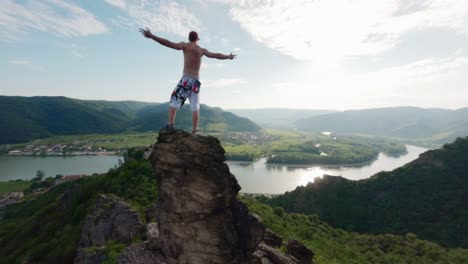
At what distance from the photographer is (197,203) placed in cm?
1169

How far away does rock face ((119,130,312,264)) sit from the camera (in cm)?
1166

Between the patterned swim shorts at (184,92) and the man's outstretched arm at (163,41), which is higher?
the man's outstretched arm at (163,41)

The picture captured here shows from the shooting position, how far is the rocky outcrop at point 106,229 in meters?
18.6

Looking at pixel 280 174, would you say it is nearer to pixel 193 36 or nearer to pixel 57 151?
pixel 193 36

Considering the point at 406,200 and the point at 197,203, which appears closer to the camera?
the point at 197,203

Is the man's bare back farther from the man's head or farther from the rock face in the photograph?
the rock face

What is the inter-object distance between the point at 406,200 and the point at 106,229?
67.8 metres

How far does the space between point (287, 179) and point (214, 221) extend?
409ft

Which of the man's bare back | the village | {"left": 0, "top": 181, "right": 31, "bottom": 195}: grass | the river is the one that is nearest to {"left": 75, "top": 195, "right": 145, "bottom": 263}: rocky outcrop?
the man's bare back

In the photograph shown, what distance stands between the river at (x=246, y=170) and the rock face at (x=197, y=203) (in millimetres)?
96367

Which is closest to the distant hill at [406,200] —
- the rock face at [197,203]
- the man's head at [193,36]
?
the rock face at [197,203]

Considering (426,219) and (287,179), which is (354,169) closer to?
(287,179)

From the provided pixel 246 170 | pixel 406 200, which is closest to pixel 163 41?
pixel 406 200

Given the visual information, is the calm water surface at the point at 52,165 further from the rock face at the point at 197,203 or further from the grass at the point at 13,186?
the rock face at the point at 197,203
